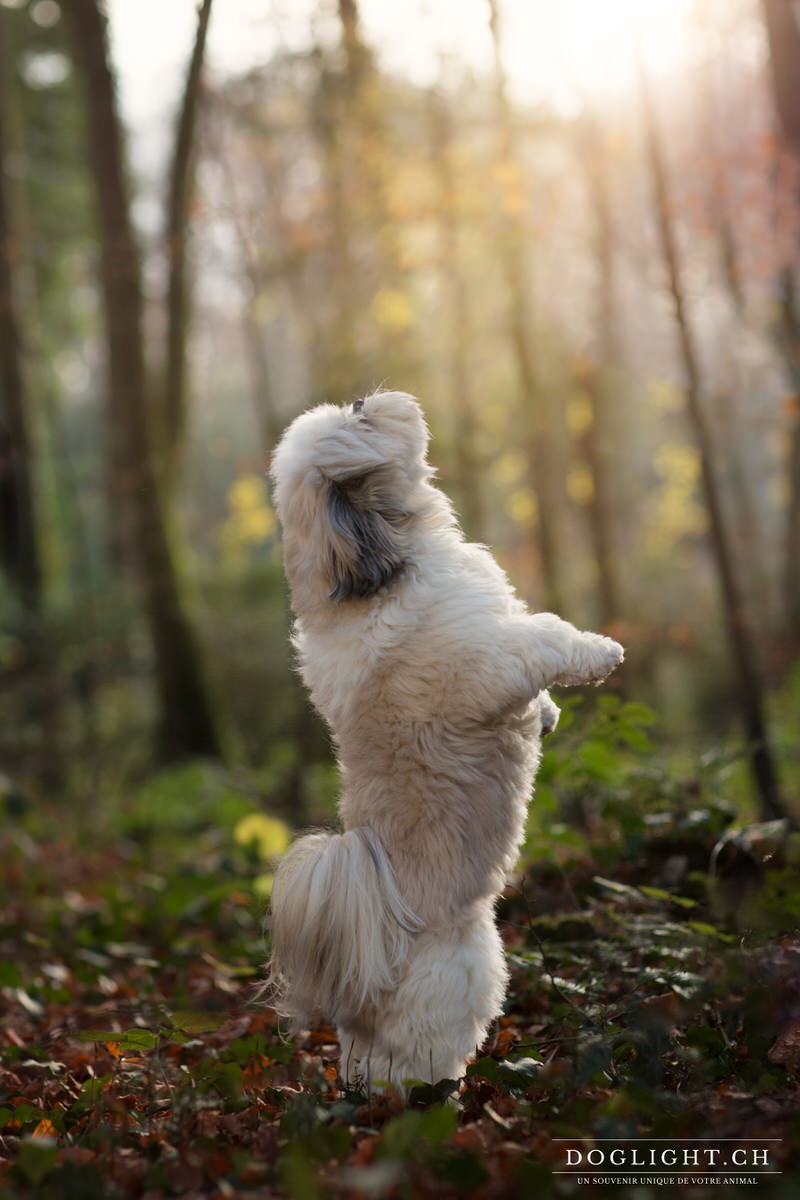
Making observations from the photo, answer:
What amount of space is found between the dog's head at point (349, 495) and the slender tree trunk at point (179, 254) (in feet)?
30.7

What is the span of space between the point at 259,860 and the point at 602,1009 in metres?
3.69

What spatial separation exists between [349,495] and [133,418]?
1069 cm

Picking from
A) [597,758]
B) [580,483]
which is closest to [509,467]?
[580,483]

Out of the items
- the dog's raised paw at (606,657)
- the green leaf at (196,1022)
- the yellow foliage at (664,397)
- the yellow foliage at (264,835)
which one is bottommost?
the yellow foliage at (264,835)

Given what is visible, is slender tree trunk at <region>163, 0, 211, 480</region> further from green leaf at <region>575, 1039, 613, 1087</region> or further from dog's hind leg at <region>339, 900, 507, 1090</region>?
green leaf at <region>575, 1039, 613, 1087</region>

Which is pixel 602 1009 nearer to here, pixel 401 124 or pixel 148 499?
pixel 148 499

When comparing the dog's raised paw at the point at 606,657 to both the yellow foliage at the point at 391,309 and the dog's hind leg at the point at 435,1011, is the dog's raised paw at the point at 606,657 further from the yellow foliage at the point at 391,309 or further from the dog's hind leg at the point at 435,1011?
the yellow foliage at the point at 391,309

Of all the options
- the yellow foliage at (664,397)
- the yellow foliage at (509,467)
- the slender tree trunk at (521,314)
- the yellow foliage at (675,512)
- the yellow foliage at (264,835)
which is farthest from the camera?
the yellow foliage at (675,512)

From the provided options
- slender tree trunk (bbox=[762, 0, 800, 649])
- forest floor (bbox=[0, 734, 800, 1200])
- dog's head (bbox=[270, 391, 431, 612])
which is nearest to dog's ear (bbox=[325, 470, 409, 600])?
dog's head (bbox=[270, 391, 431, 612])

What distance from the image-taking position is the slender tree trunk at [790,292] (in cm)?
912

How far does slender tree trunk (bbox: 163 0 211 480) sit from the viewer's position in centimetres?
1258

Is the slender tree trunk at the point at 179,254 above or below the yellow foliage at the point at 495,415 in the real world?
above

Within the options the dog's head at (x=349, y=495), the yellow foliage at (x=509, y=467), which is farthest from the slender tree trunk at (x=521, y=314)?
the dog's head at (x=349, y=495)

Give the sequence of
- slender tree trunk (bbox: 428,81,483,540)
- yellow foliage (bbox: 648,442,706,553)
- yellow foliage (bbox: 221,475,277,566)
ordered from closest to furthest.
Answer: slender tree trunk (bbox: 428,81,483,540), yellow foliage (bbox: 648,442,706,553), yellow foliage (bbox: 221,475,277,566)
